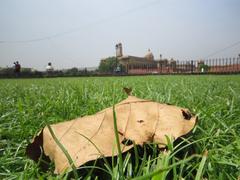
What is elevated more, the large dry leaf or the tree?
the large dry leaf

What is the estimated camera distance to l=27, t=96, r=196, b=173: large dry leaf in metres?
1.03

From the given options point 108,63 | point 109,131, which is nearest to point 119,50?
point 108,63

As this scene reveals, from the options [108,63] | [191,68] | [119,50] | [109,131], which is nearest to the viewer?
[109,131]

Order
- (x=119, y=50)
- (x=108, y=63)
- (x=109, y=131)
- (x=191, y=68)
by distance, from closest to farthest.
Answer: (x=109, y=131)
(x=191, y=68)
(x=108, y=63)
(x=119, y=50)

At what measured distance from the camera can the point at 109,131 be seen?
3.82 feet

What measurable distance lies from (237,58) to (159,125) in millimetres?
24916

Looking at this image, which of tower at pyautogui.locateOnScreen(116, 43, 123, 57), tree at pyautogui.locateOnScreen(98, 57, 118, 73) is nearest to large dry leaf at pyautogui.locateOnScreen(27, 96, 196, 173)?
tree at pyautogui.locateOnScreen(98, 57, 118, 73)

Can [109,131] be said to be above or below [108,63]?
above

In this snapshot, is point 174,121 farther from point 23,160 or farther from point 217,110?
point 217,110

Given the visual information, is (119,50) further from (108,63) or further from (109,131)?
(109,131)

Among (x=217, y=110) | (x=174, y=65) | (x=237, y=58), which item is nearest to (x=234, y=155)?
(x=217, y=110)

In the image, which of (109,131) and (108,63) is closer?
(109,131)

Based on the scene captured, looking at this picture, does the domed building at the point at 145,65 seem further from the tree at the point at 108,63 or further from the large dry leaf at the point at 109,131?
the large dry leaf at the point at 109,131

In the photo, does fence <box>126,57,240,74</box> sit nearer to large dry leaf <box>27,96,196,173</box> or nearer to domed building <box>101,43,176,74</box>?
domed building <box>101,43,176,74</box>
